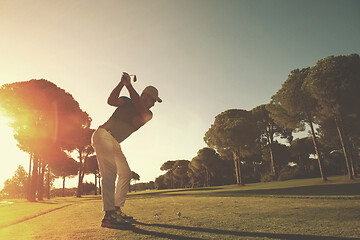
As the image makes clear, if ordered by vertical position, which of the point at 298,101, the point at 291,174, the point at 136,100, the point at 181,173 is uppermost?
the point at 298,101

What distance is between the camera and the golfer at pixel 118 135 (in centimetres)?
372

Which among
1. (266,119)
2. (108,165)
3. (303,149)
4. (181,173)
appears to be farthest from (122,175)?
(181,173)

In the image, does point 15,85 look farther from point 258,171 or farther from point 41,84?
point 258,171

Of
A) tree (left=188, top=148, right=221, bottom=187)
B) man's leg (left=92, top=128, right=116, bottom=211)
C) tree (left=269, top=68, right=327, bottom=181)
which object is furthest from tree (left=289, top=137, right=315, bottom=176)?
man's leg (left=92, top=128, right=116, bottom=211)

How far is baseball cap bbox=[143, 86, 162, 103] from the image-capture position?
4008 mm

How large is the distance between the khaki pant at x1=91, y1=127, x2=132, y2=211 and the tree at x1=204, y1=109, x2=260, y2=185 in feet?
105

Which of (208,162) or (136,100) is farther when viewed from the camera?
(208,162)

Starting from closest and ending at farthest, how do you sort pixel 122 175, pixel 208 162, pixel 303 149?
pixel 122 175
pixel 303 149
pixel 208 162

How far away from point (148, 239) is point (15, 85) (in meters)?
31.1

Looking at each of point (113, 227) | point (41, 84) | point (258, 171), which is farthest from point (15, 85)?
point (258, 171)

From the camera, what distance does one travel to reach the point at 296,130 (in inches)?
998

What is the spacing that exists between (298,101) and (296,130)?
4307 millimetres

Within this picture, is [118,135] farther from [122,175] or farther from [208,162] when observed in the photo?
[208,162]

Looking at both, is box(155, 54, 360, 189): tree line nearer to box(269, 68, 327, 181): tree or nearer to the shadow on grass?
box(269, 68, 327, 181): tree
